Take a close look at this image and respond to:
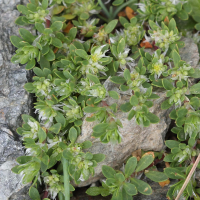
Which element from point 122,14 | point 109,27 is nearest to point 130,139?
point 109,27

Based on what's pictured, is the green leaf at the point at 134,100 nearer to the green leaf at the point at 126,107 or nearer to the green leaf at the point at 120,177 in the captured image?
the green leaf at the point at 126,107

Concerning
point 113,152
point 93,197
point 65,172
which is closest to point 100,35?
point 113,152

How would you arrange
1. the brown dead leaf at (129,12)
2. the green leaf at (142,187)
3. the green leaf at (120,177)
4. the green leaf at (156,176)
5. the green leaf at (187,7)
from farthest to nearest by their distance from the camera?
the brown dead leaf at (129,12) < the green leaf at (187,7) < the green leaf at (156,176) < the green leaf at (142,187) < the green leaf at (120,177)

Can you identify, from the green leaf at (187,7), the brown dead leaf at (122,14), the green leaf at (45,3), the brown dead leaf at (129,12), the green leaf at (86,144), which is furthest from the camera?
the brown dead leaf at (122,14)

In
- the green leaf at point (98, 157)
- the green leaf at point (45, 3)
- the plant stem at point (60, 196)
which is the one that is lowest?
the plant stem at point (60, 196)

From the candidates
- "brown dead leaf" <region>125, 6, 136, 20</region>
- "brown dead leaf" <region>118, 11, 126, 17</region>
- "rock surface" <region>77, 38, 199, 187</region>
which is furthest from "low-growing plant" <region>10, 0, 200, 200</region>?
"brown dead leaf" <region>118, 11, 126, 17</region>

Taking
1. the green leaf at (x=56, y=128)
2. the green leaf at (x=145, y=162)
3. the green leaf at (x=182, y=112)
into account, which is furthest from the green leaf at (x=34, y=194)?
the green leaf at (x=182, y=112)

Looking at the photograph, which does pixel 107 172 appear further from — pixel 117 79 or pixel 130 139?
pixel 117 79
